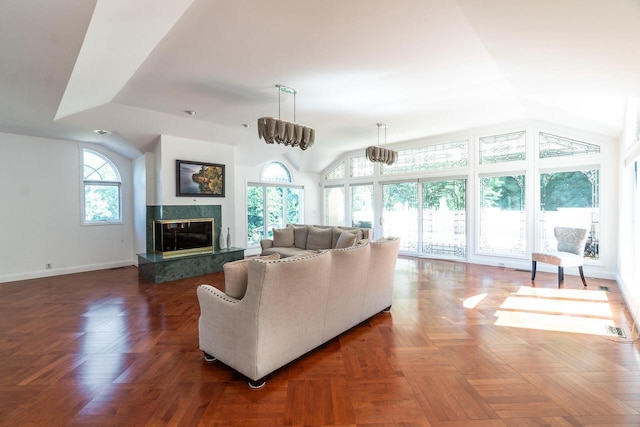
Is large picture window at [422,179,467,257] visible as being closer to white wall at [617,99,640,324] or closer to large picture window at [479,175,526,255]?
large picture window at [479,175,526,255]

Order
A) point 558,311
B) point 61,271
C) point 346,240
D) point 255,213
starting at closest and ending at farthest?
point 558,311 < point 346,240 < point 61,271 < point 255,213

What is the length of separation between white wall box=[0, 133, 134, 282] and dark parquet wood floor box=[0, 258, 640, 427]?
6.21 feet

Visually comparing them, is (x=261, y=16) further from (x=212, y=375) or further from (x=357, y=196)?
(x=357, y=196)

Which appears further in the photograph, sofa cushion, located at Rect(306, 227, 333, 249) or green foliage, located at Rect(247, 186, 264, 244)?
green foliage, located at Rect(247, 186, 264, 244)

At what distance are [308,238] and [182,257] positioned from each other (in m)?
2.30

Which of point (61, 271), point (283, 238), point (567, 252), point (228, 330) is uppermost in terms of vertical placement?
point (283, 238)

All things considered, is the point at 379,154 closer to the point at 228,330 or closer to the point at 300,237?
the point at 300,237

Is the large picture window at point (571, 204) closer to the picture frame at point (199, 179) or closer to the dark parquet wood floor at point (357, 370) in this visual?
the dark parquet wood floor at point (357, 370)

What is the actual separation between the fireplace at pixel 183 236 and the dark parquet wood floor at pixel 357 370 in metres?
1.63

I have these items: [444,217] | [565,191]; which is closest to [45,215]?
[444,217]

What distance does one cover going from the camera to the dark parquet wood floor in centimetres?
170

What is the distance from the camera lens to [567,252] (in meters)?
4.50

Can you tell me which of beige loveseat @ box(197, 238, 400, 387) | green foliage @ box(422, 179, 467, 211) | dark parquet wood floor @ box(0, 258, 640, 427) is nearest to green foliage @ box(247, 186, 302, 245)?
green foliage @ box(422, 179, 467, 211)

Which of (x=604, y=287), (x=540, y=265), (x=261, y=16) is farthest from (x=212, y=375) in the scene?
(x=540, y=265)
